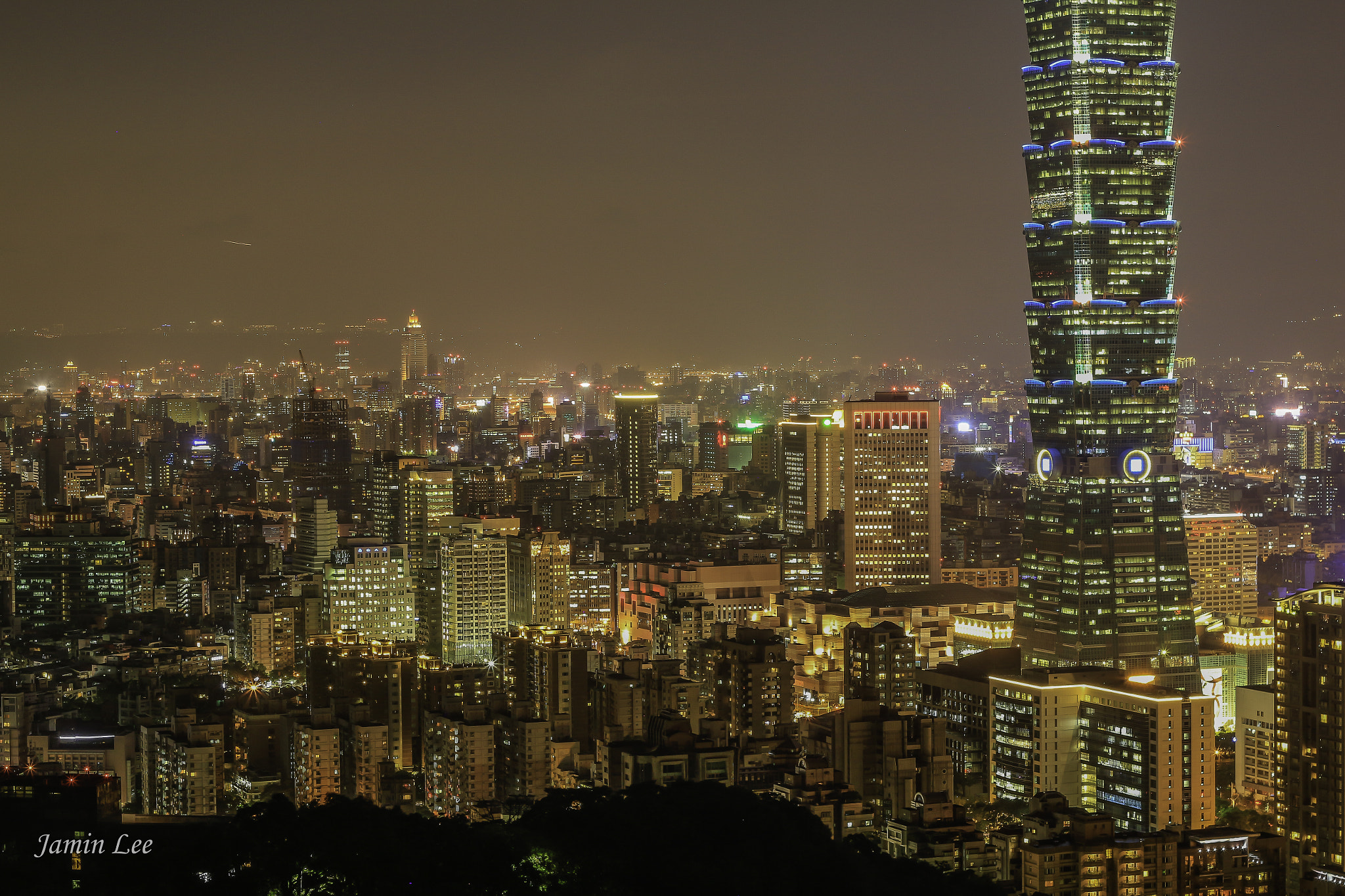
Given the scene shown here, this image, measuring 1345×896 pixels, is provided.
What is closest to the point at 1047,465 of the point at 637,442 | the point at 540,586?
the point at 540,586

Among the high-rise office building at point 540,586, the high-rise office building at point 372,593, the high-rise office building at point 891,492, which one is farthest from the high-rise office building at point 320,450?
the high-rise office building at point 891,492

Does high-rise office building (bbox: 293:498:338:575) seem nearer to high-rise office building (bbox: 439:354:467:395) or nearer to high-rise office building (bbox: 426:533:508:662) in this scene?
high-rise office building (bbox: 426:533:508:662)

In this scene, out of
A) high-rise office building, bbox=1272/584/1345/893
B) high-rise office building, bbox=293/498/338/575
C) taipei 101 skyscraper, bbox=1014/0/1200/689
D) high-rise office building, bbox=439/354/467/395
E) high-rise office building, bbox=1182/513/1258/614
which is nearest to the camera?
high-rise office building, bbox=1272/584/1345/893

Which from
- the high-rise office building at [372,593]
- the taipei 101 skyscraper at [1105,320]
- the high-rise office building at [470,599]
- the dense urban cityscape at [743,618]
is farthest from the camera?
the high-rise office building at [470,599]

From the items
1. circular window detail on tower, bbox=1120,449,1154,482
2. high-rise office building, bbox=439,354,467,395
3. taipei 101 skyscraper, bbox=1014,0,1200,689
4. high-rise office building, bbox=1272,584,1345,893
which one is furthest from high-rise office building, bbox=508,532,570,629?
high-rise office building, bbox=439,354,467,395

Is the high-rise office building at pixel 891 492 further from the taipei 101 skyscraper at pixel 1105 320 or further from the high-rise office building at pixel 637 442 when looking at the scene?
the high-rise office building at pixel 637 442

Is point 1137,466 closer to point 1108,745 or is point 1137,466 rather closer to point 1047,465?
point 1047,465
